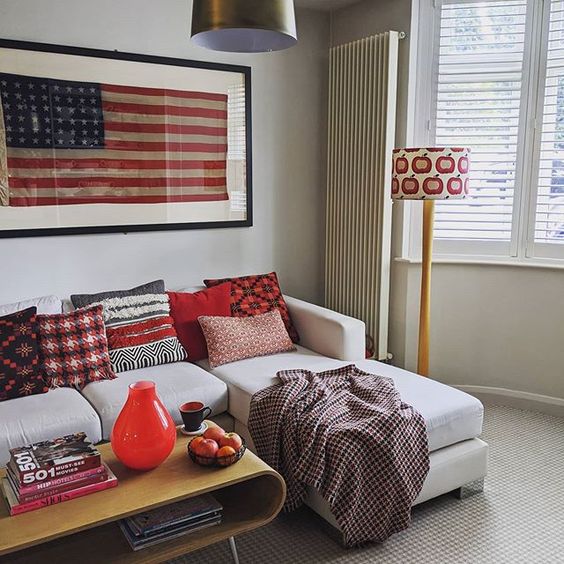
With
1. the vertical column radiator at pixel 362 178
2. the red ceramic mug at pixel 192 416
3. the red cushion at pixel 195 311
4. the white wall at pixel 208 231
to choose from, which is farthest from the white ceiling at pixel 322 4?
the red ceramic mug at pixel 192 416

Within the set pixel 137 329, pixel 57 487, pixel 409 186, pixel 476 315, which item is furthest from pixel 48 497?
pixel 476 315

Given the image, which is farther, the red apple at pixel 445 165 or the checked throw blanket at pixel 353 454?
the red apple at pixel 445 165

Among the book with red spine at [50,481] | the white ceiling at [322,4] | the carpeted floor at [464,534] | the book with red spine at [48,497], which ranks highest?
the white ceiling at [322,4]

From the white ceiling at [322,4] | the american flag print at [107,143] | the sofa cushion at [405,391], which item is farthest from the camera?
the white ceiling at [322,4]

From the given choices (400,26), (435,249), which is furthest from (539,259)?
(400,26)

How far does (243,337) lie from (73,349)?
0.86 meters

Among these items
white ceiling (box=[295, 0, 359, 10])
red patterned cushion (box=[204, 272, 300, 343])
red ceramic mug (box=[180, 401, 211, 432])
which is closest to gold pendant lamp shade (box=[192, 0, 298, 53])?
red ceramic mug (box=[180, 401, 211, 432])

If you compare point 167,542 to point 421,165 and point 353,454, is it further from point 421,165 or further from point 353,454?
point 421,165

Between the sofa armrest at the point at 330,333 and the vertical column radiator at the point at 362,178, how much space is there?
1.60 feet

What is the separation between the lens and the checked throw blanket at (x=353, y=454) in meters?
2.37

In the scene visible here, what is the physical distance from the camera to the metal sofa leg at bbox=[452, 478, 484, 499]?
2785mm

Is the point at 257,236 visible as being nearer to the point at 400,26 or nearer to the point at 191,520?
the point at 400,26

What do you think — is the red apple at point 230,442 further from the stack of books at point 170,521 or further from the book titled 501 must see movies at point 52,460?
the book titled 501 must see movies at point 52,460

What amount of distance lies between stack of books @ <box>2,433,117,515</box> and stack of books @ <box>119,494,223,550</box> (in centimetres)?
17
